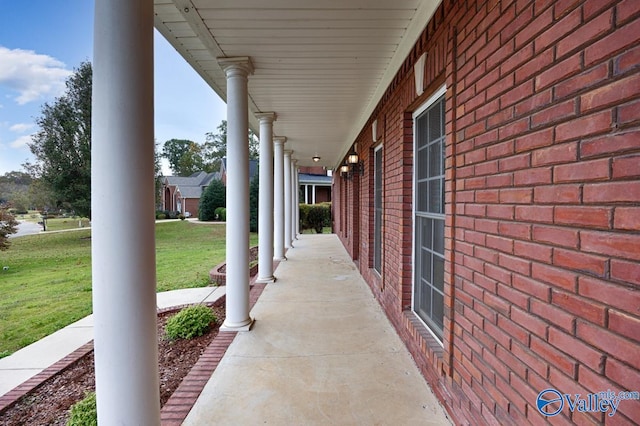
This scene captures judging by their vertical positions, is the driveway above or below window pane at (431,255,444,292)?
below

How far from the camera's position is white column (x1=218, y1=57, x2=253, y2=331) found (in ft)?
12.3

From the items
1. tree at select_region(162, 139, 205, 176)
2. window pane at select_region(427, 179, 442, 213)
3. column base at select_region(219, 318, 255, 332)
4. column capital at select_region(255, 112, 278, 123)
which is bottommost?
column base at select_region(219, 318, 255, 332)

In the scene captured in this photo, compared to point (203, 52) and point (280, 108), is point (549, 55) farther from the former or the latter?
point (280, 108)

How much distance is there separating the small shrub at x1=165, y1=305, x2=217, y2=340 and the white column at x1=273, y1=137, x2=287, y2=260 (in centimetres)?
447

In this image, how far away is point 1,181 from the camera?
796 inches

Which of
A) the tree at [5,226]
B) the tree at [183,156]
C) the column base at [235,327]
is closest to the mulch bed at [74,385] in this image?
the column base at [235,327]

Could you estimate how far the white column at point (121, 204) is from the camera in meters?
1.61

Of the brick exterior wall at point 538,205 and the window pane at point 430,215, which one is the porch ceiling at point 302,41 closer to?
the brick exterior wall at point 538,205

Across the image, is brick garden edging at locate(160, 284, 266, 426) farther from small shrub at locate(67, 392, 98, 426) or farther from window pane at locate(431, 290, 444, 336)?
window pane at locate(431, 290, 444, 336)

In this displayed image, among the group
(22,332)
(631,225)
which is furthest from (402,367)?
(22,332)

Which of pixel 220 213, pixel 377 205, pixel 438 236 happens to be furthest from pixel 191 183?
pixel 438 236
